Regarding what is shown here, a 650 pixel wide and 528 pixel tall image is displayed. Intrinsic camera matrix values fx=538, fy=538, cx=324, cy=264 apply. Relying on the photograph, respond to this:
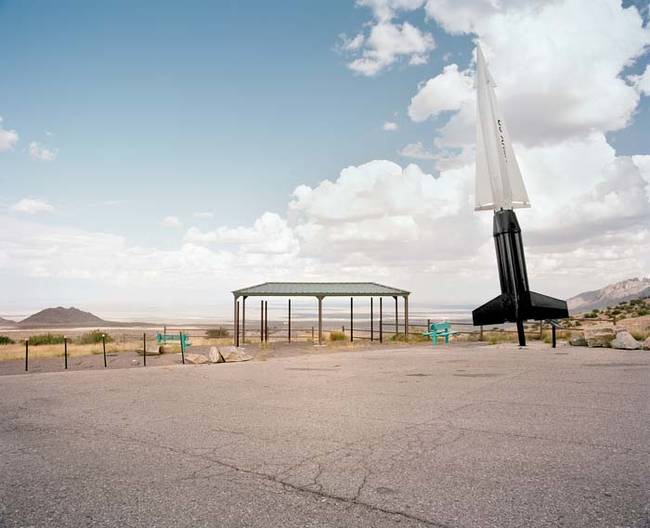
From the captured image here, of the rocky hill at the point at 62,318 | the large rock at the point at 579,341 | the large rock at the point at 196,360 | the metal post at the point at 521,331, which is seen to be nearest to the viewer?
the large rock at the point at 196,360

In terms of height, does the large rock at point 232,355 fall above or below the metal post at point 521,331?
below

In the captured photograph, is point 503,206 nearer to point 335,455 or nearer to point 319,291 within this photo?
point 319,291

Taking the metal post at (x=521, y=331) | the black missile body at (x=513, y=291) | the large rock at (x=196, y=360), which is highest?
the black missile body at (x=513, y=291)

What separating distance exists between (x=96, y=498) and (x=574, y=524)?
4.01 m

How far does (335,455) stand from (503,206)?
16.9 m

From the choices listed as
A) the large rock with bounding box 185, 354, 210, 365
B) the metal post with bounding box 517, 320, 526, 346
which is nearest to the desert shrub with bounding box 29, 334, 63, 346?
the large rock with bounding box 185, 354, 210, 365

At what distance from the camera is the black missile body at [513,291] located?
20266 mm

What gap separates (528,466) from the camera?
5.48 m

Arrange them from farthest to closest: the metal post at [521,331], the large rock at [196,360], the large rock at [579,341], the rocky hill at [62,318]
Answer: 1. the rocky hill at [62,318]
2. the large rock at [579,341]
3. the metal post at [521,331]
4. the large rock at [196,360]

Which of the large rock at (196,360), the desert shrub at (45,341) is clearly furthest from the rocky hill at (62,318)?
the large rock at (196,360)

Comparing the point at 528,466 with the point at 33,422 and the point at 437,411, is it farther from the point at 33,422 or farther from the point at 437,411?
the point at 33,422

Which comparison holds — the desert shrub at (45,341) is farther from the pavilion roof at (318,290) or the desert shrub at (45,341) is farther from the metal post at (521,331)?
the metal post at (521,331)

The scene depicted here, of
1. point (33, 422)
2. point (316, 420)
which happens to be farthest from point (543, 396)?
point (33, 422)

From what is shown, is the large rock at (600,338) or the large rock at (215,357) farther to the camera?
the large rock at (600,338)
